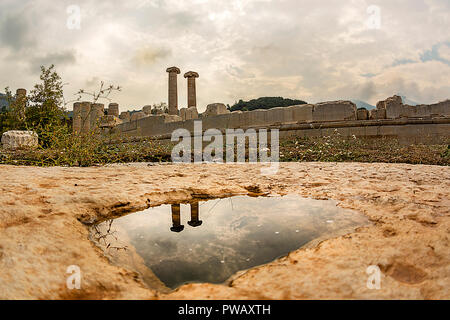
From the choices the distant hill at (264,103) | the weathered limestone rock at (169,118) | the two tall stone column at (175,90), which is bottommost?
the weathered limestone rock at (169,118)

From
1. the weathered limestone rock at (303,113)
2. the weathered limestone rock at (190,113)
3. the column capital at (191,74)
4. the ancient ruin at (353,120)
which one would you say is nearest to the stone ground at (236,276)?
the ancient ruin at (353,120)

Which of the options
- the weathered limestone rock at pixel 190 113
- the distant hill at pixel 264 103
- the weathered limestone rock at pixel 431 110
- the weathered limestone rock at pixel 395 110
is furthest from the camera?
the distant hill at pixel 264 103

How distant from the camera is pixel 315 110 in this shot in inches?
420

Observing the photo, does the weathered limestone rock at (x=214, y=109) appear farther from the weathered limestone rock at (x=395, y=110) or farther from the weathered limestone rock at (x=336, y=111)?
the weathered limestone rock at (x=395, y=110)

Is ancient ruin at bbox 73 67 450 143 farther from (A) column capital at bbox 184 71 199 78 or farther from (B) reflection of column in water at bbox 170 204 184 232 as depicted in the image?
(B) reflection of column in water at bbox 170 204 184 232

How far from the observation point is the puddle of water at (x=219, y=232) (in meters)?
1.21

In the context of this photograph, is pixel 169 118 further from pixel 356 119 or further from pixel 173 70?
pixel 356 119

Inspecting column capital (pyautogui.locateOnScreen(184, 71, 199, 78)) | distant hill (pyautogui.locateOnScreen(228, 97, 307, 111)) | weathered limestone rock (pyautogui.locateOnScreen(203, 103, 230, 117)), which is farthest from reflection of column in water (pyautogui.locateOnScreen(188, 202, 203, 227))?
distant hill (pyautogui.locateOnScreen(228, 97, 307, 111))

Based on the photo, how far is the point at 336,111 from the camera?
34.1 ft

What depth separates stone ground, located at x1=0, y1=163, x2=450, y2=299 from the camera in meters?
0.90

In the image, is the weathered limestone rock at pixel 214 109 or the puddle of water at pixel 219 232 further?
the weathered limestone rock at pixel 214 109

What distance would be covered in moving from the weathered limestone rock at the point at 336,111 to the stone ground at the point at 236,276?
8.54 meters

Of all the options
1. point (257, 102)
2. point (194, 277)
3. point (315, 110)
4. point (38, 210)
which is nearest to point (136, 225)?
point (38, 210)

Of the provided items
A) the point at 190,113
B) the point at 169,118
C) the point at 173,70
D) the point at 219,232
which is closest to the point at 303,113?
the point at 190,113
